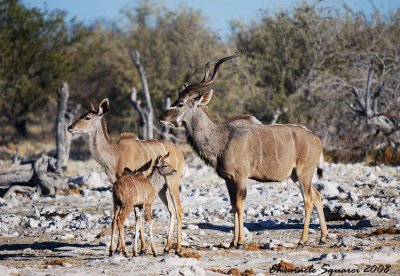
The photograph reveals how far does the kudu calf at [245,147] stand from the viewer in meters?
8.56

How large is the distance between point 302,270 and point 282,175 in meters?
2.11

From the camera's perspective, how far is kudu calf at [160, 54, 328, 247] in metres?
8.56

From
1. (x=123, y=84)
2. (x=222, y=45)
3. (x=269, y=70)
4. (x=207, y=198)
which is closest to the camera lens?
(x=207, y=198)

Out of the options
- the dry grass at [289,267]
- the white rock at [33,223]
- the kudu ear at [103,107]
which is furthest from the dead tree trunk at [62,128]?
the dry grass at [289,267]

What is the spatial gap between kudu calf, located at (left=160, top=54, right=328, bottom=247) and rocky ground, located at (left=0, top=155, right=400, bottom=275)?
641 mm

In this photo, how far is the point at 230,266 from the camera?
7.06 meters

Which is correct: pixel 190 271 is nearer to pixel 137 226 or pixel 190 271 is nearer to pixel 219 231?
pixel 137 226

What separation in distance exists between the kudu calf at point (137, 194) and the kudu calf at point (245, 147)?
0.62 metres

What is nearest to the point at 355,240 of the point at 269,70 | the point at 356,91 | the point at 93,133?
the point at 93,133

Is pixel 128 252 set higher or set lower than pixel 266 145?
lower

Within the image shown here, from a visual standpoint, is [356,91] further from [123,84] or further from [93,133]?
[123,84]

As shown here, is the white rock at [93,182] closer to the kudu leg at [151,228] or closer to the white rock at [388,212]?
the white rock at [388,212]

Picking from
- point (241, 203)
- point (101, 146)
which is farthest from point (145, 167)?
point (241, 203)

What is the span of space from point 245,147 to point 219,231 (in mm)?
1334
